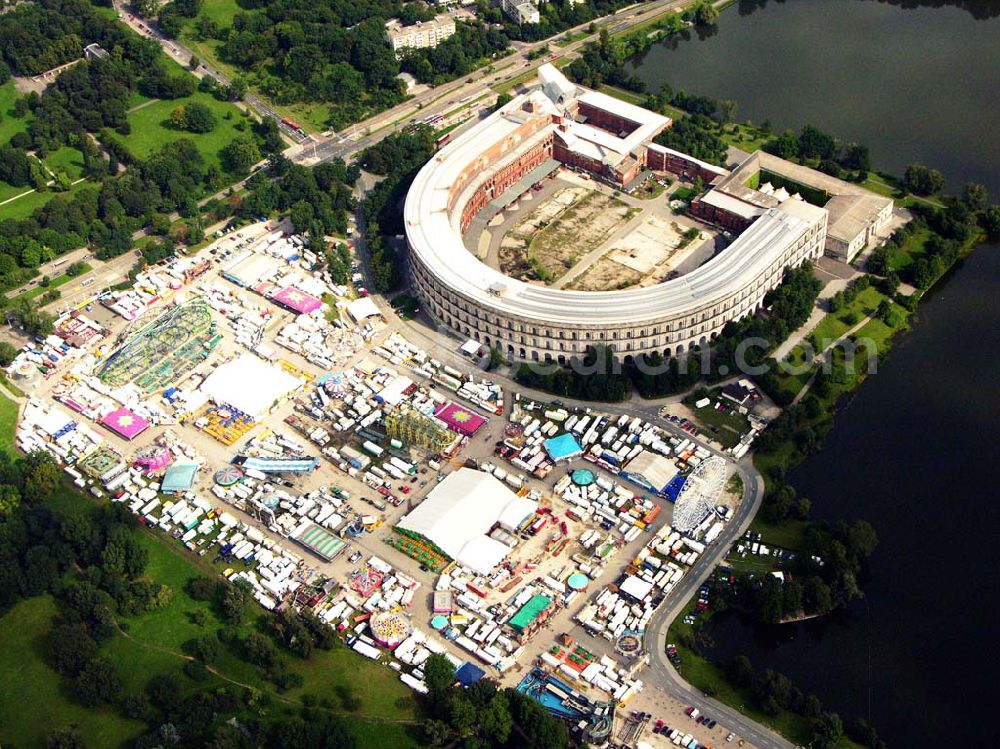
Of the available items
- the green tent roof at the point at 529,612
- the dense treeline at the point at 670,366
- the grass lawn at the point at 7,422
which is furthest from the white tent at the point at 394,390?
the grass lawn at the point at 7,422

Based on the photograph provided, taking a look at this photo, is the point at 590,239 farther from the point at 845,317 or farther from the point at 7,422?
the point at 7,422

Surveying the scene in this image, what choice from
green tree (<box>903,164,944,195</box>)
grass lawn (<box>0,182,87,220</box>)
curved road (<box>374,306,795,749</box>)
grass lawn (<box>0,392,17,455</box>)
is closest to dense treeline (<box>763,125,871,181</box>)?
green tree (<box>903,164,944,195</box>)

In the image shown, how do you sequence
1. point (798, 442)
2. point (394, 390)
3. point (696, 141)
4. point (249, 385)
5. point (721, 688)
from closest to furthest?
point (721, 688) < point (798, 442) < point (394, 390) < point (249, 385) < point (696, 141)

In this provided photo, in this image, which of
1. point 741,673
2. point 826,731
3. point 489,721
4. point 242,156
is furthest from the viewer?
point 242,156

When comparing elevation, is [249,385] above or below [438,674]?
above

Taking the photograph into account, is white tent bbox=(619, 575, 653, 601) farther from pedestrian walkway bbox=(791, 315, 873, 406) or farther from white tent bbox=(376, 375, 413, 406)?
white tent bbox=(376, 375, 413, 406)

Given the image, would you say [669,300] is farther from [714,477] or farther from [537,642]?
[537,642]

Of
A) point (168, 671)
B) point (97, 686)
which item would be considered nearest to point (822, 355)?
point (168, 671)
